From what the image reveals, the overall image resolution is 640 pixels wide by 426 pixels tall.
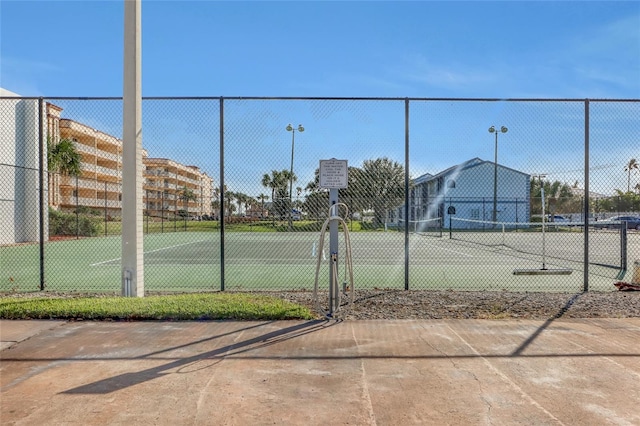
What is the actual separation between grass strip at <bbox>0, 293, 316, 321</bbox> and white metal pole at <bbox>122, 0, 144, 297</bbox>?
0.62 m

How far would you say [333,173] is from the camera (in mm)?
6973

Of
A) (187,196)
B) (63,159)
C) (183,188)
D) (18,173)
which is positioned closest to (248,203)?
(187,196)

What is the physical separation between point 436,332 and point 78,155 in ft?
111

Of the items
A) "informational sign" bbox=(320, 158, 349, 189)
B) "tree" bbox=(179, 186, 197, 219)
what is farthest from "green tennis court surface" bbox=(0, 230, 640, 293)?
"tree" bbox=(179, 186, 197, 219)

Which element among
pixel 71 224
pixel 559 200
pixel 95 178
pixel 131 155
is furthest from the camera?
pixel 95 178

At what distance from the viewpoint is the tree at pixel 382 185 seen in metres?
12.4

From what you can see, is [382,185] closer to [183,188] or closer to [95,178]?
[183,188]

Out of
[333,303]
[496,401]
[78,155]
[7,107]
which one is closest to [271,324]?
[333,303]

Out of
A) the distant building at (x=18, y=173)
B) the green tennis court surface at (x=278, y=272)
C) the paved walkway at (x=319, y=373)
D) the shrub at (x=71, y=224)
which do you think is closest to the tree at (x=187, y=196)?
the green tennis court surface at (x=278, y=272)

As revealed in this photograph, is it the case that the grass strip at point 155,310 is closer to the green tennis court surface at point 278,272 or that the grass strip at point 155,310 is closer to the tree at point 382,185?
the green tennis court surface at point 278,272

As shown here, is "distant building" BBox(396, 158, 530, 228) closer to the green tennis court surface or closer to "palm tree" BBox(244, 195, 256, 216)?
the green tennis court surface

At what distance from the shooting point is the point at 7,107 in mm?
19906

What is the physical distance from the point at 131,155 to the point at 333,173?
3315 millimetres

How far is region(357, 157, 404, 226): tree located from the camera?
1242cm
